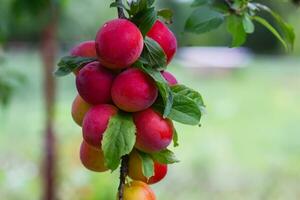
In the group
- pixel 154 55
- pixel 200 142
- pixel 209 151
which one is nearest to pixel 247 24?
pixel 154 55

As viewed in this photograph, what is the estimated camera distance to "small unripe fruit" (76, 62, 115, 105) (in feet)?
1.62

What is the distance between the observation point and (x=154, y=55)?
19.7 inches

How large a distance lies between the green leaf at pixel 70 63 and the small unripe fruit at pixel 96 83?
0.10 ft

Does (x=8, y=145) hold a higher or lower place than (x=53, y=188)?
lower

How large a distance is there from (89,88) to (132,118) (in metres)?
0.05

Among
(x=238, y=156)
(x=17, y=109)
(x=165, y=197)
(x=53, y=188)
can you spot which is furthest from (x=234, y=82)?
(x=53, y=188)

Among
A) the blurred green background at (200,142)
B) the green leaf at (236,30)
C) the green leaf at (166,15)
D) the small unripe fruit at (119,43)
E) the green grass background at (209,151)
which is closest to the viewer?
the small unripe fruit at (119,43)

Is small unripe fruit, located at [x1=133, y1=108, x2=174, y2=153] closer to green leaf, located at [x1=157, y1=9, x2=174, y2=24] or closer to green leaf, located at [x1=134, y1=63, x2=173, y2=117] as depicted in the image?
green leaf, located at [x1=134, y1=63, x2=173, y2=117]

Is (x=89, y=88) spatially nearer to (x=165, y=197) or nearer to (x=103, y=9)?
(x=165, y=197)

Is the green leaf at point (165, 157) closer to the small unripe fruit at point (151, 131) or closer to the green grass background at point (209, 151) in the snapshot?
the small unripe fruit at point (151, 131)

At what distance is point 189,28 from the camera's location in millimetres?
798

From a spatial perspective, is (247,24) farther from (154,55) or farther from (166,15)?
(154,55)

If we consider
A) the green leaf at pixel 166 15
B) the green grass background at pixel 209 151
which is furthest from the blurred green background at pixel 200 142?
the green leaf at pixel 166 15

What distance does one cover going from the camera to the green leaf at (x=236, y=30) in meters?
0.74
